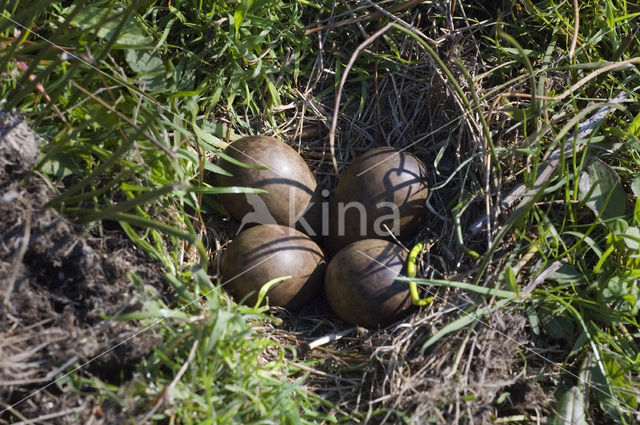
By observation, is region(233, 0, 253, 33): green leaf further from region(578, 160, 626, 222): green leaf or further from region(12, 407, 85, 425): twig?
region(12, 407, 85, 425): twig

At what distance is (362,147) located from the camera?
3.06 m

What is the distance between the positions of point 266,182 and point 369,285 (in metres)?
0.61

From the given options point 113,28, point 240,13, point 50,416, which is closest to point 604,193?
point 240,13

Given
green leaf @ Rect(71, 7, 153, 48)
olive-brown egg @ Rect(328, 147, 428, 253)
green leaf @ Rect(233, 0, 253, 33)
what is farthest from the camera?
green leaf @ Rect(233, 0, 253, 33)

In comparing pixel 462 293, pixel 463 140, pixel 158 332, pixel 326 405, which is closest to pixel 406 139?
pixel 463 140

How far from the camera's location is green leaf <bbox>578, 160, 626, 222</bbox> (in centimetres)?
253

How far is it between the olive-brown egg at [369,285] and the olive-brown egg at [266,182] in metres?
0.33

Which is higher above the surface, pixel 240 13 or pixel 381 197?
pixel 240 13

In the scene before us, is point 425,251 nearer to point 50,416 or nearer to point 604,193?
point 604,193

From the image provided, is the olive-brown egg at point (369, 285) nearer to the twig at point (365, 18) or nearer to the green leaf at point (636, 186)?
the green leaf at point (636, 186)

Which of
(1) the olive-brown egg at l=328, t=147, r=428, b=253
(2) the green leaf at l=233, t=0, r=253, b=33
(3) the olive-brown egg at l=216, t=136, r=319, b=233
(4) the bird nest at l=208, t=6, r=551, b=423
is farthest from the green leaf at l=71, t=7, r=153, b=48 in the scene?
(1) the olive-brown egg at l=328, t=147, r=428, b=253

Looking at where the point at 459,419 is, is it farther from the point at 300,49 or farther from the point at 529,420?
the point at 300,49

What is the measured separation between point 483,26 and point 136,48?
1.54 metres

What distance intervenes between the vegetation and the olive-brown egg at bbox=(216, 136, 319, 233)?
0.10 meters
